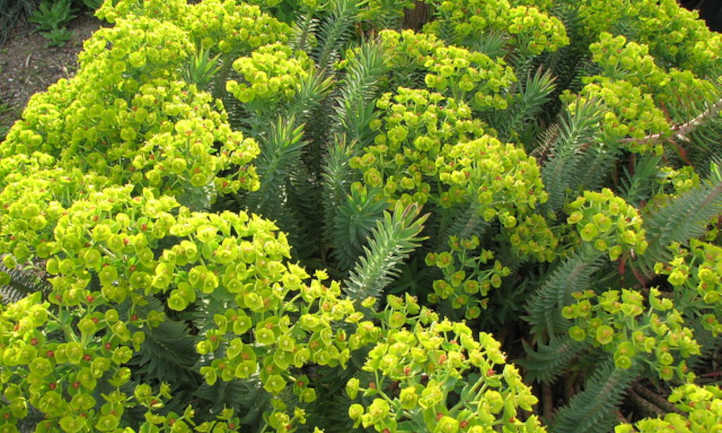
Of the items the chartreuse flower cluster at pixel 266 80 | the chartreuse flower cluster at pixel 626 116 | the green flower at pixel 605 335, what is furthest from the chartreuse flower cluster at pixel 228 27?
the green flower at pixel 605 335

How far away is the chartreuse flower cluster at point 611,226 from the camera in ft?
5.66

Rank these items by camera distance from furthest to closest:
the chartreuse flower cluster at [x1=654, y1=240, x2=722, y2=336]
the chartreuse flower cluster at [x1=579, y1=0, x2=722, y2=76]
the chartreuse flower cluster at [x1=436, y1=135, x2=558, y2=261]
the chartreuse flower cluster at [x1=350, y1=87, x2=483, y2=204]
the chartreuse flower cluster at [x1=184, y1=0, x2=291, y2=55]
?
the chartreuse flower cluster at [x1=579, y1=0, x2=722, y2=76] → the chartreuse flower cluster at [x1=184, y1=0, x2=291, y2=55] → the chartreuse flower cluster at [x1=350, y1=87, x2=483, y2=204] → the chartreuse flower cluster at [x1=436, y1=135, x2=558, y2=261] → the chartreuse flower cluster at [x1=654, y1=240, x2=722, y2=336]

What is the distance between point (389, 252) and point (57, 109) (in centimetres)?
138

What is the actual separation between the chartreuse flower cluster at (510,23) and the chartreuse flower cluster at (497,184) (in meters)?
0.78

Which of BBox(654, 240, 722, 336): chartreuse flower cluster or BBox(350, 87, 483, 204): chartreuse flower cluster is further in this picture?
BBox(350, 87, 483, 204): chartreuse flower cluster

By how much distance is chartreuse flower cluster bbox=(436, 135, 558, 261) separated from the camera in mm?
1803

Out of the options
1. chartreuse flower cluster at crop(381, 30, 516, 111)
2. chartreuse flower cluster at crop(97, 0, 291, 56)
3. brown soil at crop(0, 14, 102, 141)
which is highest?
chartreuse flower cluster at crop(381, 30, 516, 111)

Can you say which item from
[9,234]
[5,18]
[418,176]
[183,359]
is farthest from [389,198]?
[5,18]

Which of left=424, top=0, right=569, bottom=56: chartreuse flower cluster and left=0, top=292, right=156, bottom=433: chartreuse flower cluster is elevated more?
left=424, top=0, right=569, bottom=56: chartreuse flower cluster

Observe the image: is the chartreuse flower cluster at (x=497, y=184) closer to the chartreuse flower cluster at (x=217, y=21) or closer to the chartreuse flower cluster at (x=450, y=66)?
the chartreuse flower cluster at (x=450, y=66)

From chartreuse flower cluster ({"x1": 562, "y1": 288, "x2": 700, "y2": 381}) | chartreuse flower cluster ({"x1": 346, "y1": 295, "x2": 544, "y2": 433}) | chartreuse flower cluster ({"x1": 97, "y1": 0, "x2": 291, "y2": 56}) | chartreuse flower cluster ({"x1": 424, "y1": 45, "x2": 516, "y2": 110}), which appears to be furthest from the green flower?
chartreuse flower cluster ({"x1": 97, "y1": 0, "x2": 291, "y2": 56})

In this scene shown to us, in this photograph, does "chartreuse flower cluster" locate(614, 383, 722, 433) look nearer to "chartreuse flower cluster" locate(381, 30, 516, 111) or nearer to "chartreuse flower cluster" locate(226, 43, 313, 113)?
"chartreuse flower cluster" locate(381, 30, 516, 111)

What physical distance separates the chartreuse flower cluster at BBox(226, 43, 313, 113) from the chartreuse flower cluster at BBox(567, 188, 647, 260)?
1096mm

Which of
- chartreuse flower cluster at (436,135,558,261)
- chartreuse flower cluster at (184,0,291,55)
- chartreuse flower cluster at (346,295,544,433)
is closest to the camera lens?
chartreuse flower cluster at (346,295,544,433)
